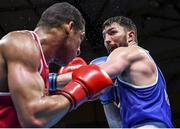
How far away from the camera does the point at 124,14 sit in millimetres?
6180

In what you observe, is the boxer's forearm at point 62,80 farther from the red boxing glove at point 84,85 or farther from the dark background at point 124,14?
the dark background at point 124,14

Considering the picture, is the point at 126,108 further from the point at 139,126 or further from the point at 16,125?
the point at 16,125

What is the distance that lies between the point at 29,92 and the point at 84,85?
257mm

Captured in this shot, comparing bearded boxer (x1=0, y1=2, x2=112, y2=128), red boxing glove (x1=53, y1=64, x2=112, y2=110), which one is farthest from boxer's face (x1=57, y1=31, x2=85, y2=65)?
red boxing glove (x1=53, y1=64, x2=112, y2=110)

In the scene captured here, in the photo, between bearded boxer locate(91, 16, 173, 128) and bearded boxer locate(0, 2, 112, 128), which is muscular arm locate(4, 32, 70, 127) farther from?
bearded boxer locate(91, 16, 173, 128)

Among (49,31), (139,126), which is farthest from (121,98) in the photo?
(49,31)

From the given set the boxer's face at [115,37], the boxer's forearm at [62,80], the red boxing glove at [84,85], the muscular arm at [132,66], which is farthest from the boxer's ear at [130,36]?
the red boxing glove at [84,85]

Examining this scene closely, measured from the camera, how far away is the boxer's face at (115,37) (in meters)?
2.64

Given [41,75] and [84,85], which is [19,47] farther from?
[84,85]

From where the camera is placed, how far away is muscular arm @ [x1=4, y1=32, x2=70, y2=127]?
1.51 meters

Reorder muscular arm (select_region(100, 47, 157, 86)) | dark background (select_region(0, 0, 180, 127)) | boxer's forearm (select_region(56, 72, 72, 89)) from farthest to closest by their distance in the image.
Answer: dark background (select_region(0, 0, 180, 127)) → boxer's forearm (select_region(56, 72, 72, 89)) → muscular arm (select_region(100, 47, 157, 86))

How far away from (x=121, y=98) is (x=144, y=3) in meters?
4.11

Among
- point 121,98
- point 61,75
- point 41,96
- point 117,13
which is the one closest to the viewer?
point 41,96

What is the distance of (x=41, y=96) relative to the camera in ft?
5.08
